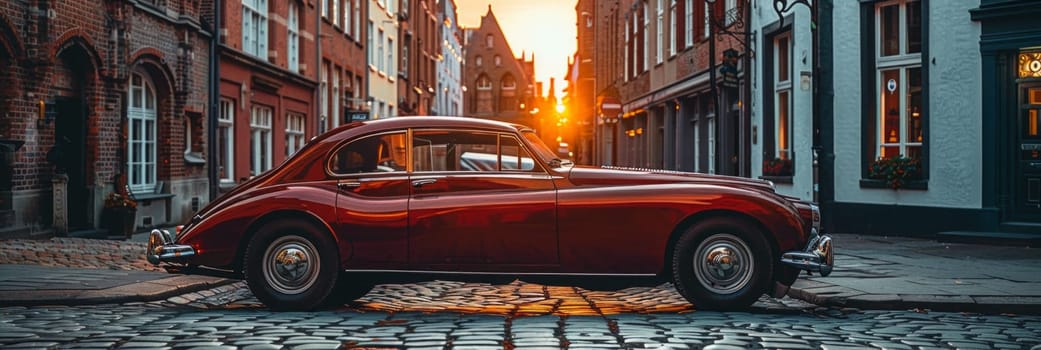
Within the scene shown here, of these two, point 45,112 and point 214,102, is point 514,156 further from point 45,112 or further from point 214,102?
point 214,102

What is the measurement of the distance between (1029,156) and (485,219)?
1000 centimetres

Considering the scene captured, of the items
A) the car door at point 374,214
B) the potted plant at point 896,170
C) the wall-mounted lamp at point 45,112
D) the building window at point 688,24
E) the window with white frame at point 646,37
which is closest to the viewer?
the car door at point 374,214

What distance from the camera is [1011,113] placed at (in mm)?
14992

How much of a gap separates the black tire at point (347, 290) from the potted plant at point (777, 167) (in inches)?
454

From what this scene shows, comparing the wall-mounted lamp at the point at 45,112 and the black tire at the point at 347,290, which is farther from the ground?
the wall-mounted lamp at the point at 45,112

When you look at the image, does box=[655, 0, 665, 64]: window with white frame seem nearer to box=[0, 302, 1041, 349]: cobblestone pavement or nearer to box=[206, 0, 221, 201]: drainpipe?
box=[206, 0, 221, 201]: drainpipe

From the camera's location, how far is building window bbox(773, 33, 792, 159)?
19.5 m

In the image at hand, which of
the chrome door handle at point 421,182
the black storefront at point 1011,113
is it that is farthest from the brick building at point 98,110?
the black storefront at point 1011,113

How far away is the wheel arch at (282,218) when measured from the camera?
8161 millimetres

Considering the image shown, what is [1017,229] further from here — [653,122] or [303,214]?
[653,122]

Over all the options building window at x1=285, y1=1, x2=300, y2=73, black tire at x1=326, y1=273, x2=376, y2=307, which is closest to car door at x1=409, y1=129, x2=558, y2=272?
black tire at x1=326, y1=273, x2=376, y2=307

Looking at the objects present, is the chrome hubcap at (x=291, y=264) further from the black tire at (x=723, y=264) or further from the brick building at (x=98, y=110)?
the brick building at (x=98, y=110)

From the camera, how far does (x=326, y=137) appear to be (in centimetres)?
849

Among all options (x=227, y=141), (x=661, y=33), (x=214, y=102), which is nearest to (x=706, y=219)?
Result: (x=214, y=102)
